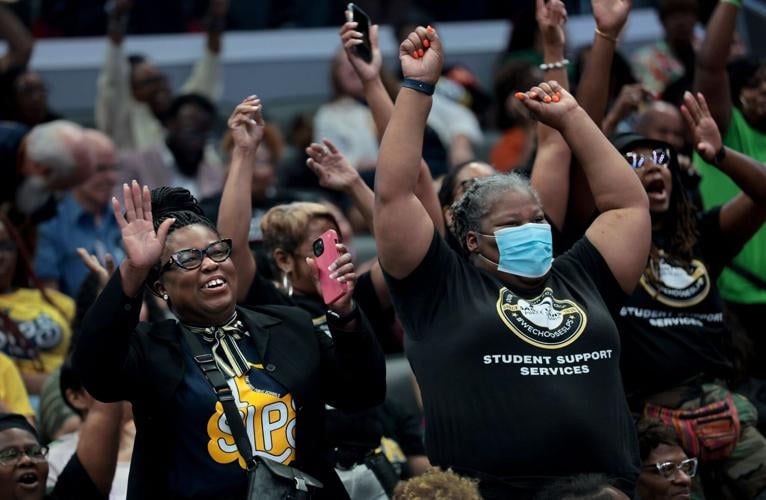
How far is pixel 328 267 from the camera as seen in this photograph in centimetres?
384

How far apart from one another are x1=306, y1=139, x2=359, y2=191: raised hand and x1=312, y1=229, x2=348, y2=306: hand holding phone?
91 cm

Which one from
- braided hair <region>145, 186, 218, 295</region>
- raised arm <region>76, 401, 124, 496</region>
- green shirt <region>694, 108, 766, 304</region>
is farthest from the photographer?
green shirt <region>694, 108, 766, 304</region>

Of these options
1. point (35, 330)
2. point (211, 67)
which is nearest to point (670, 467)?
point (35, 330)

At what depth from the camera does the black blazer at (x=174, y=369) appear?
363cm

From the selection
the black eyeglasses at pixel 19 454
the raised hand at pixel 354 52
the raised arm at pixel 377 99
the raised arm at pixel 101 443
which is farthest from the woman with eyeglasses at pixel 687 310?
the black eyeglasses at pixel 19 454

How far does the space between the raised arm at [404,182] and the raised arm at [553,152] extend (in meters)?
0.88

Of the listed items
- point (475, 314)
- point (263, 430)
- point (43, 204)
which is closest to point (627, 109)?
point (475, 314)

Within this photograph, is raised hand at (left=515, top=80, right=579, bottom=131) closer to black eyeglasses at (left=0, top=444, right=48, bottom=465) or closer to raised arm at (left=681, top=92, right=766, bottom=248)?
raised arm at (left=681, top=92, right=766, bottom=248)

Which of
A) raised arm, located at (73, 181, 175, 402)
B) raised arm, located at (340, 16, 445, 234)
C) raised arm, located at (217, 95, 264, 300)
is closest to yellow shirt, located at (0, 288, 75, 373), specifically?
raised arm, located at (217, 95, 264, 300)

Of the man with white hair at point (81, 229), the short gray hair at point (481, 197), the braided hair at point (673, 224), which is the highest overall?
the short gray hair at point (481, 197)

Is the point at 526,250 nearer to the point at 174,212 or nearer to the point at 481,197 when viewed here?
the point at 481,197

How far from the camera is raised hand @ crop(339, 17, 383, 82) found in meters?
4.77

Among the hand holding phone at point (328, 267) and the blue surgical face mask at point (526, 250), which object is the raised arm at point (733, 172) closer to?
the blue surgical face mask at point (526, 250)

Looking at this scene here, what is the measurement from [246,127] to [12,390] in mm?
1613
